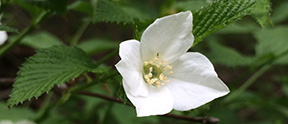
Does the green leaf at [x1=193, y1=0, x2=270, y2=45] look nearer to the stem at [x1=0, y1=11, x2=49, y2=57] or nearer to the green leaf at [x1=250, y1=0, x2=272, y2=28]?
the green leaf at [x1=250, y1=0, x2=272, y2=28]

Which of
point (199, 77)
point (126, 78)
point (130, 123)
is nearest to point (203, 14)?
point (199, 77)

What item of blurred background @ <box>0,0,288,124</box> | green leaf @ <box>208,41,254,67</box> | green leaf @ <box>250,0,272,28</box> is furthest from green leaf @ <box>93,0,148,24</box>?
green leaf @ <box>208,41,254,67</box>

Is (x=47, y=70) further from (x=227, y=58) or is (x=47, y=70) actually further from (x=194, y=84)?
(x=227, y=58)

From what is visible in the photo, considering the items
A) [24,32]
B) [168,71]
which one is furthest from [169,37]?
[24,32]

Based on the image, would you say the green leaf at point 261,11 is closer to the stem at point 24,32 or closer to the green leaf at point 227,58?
the stem at point 24,32

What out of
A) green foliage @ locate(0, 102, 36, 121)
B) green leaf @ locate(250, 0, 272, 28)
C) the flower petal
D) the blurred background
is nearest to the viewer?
the flower petal

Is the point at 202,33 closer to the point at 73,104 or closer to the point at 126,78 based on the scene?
the point at 126,78
